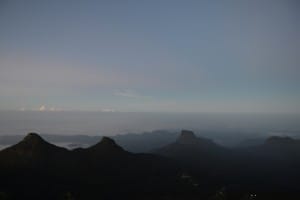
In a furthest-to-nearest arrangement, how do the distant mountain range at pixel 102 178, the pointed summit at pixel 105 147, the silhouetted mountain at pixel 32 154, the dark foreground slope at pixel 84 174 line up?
1. the pointed summit at pixel 105 147
2. the silhouetted mountain at pixel 32 154
3. the dark foreground slope at pixel 84 174
4. the distant mountain range at pixel 102 178

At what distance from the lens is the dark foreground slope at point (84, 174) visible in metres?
113

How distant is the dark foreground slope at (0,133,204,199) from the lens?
112938mm

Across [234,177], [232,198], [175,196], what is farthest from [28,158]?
[234,177]

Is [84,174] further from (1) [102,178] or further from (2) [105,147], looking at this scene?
(2) [105,147]

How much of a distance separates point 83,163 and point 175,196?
45.4 metres

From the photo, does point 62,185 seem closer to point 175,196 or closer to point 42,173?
point 42,173

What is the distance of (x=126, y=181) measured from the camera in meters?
133

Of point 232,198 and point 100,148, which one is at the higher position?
point 100,148

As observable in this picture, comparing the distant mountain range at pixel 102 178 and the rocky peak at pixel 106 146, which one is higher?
the rocky peak at pixel 106 146

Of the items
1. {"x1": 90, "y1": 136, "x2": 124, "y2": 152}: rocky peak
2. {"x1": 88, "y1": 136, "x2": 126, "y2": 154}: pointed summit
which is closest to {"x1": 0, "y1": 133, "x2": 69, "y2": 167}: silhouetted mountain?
{"x1": 88, "y1": 136, "x2": 126, "y2": 154}: pointed summit

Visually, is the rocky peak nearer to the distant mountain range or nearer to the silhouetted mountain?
the distant mountain range

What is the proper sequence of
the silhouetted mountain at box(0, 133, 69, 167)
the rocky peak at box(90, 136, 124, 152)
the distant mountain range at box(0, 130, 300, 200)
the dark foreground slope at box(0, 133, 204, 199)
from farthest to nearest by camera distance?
the rocky peak at box(90, 136, 124, 152), the silhouetted mountain at box(0, 133, 69, 167), the dark foreground slope at box(0, 133, 204, 199), the distant mountain range at box(0, 130, 300, 200)

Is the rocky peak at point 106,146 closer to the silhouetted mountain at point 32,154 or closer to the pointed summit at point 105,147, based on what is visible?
the pointed summit at point 105,147

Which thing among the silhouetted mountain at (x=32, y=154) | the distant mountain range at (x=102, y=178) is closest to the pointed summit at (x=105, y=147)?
the distant mountain range at (x=102, y=178)
